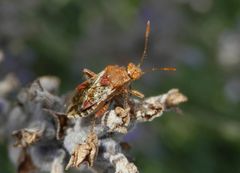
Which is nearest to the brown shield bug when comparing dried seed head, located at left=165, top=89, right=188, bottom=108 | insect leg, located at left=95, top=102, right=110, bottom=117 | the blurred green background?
insect leg, located at left=95, top=102, right=110, bottom=117

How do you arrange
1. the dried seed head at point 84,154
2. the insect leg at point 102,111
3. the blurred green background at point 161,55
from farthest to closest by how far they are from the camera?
1. the blurred green background at point 161,55
2. the insect leg at point 102,111
3. the dried seed head at point 84,154

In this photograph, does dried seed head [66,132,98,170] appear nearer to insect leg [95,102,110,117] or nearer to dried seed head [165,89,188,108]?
insect leg [95,102,110,117]

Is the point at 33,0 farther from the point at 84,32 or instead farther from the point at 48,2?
the point at 84,32

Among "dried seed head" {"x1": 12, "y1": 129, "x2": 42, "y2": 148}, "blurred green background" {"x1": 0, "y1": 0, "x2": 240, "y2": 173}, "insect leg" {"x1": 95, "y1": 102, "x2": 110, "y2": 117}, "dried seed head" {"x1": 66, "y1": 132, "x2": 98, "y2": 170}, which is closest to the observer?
"dried seed head" {"x1": 66, "y1": 132, "x2": 98, "y2": 170}

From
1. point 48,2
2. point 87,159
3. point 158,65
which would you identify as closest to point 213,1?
point 158,65

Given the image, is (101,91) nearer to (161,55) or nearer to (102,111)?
(102,111)

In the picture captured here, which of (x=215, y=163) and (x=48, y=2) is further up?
(x=48, y=2)

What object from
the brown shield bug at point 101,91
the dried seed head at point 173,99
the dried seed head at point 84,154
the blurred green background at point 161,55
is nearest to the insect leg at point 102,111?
the brown shield bug at point 101,91

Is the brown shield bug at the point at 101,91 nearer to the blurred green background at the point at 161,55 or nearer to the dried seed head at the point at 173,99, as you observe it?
the dried seed head at the point at 173,99
